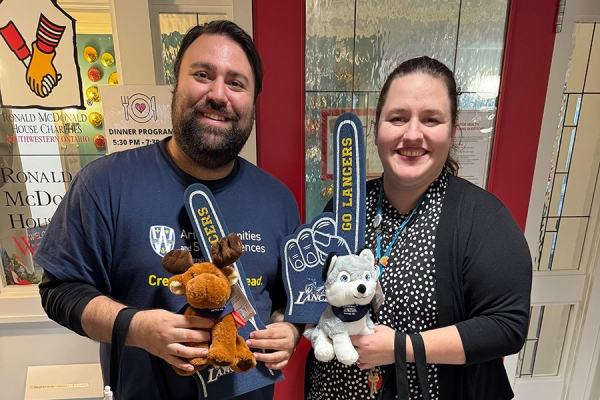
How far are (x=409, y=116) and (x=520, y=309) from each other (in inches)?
22.6

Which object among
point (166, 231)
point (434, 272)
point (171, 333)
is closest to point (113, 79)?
point (166, 231)

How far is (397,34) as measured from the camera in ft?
5.26

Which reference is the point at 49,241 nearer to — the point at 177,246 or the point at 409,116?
the point at 177,246

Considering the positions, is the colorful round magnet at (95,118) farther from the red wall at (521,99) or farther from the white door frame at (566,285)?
the white door frame at (566,285)

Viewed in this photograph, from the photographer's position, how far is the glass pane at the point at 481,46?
161 centimetres

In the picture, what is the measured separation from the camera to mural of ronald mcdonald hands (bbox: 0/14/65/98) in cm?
148

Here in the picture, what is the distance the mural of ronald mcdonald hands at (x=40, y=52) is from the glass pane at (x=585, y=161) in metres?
2.41

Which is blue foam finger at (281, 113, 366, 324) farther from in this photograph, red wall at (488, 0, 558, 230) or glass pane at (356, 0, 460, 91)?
red wall at (488, 0, 558, 230)

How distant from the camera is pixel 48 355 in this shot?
1.81 meters

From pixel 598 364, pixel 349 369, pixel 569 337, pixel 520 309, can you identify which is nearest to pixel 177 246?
pixel 349 369

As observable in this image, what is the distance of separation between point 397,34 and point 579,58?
Answer: 35.1 inches

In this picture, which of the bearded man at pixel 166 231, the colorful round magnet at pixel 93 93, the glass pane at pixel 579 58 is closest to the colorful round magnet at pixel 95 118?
the colorful round magnet at pixel 93 93

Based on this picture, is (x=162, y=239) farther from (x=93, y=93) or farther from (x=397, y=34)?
(x=397, y=34)

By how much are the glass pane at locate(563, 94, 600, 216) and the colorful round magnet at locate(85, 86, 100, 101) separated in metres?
2.26
